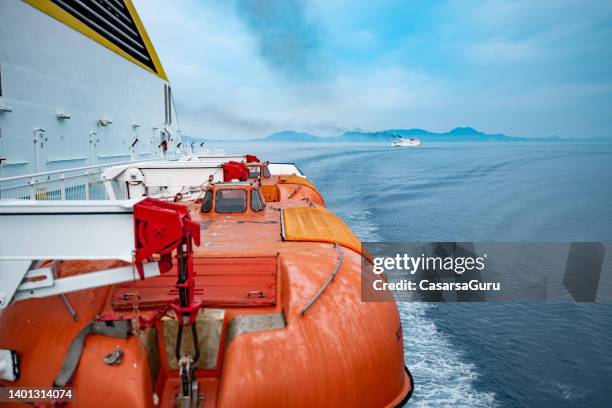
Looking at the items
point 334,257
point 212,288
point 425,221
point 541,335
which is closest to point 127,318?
point 212,288

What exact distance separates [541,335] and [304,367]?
826 centimetres

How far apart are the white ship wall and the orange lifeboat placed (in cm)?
753

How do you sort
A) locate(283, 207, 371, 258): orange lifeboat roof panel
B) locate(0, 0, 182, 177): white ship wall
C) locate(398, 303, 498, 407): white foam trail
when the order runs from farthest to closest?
locate(0, 0, 182, 177): white ship wall → locate(398, 303, 498, 407): white foam trail → locate(283, 207, 371, 258): orange lifeboat roof panel

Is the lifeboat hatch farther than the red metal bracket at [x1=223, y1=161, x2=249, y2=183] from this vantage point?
No

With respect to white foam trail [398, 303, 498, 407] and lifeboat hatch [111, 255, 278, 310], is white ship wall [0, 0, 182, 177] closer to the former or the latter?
lifeboat hatch [111, 255, 278, 310]

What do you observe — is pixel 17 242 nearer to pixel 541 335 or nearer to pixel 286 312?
pixel 286 312

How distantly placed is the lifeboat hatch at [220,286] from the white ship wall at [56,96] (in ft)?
24.6

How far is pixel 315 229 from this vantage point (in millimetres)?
7055
